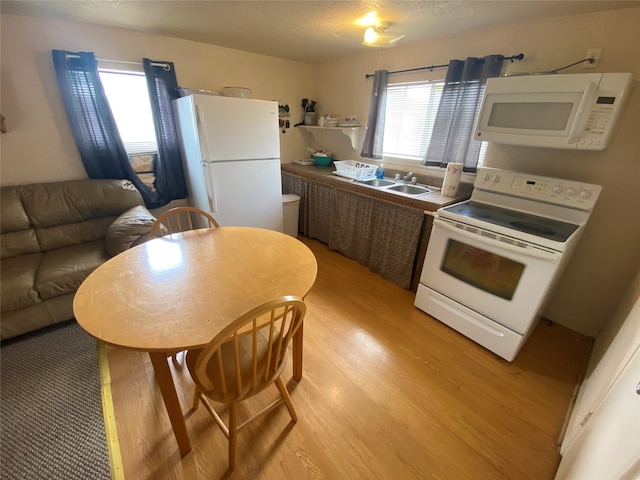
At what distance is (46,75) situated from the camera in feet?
6.73

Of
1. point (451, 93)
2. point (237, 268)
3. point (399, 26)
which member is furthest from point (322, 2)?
point (237, 268)

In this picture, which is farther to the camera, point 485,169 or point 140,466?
point 485,169

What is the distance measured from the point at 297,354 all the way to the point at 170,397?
2.11 feet

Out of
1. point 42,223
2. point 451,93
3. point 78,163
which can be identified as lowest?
point 42,223

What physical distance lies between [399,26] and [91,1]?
7.10 ft

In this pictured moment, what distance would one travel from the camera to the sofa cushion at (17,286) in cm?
159

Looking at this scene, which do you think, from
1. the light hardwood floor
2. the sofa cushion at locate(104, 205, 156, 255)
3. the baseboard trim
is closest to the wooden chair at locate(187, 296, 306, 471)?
the light hardwood floor

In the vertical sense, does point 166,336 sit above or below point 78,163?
below

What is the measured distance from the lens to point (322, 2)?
5.46 feet

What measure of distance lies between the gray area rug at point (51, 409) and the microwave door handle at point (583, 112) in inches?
115

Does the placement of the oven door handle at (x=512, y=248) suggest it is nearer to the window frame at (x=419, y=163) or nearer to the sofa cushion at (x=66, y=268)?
the window frame at (x=419, y=163)

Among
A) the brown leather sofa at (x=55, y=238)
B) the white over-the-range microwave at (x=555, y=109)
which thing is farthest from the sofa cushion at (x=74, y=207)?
the white over-the-range microwave at (x=555, y=109)

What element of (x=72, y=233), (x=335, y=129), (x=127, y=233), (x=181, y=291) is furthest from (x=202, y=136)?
(x=335, y=129)

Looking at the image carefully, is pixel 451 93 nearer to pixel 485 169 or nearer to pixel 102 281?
pixel 485 169
